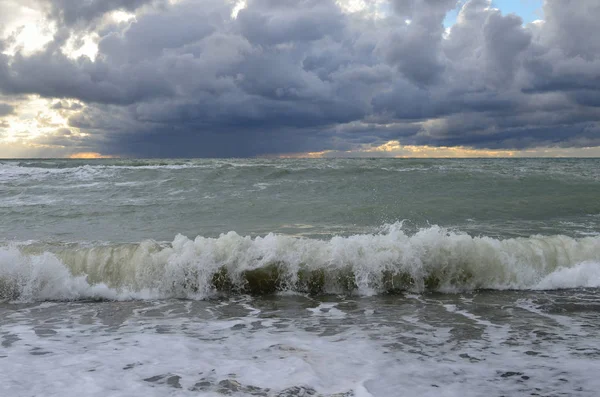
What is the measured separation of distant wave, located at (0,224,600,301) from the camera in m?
7.06

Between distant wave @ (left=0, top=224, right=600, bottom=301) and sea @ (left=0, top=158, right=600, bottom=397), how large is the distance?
2cm

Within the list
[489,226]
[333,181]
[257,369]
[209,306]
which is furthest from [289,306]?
[333,181]

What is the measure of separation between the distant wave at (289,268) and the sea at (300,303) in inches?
1.0

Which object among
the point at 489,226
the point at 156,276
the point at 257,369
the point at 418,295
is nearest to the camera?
the point at 257,369

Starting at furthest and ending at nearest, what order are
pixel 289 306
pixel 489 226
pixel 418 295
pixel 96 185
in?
pixel 96 185
pixel 489 226
pixel 418 295
pixel 289 306

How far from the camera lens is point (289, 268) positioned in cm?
733

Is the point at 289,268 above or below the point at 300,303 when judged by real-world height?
above

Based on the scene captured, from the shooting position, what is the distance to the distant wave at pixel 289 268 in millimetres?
7062

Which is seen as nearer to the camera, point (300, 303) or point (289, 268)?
point (300, 303)

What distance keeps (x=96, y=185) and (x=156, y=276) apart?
15.9 meters

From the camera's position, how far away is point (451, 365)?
13.2ft

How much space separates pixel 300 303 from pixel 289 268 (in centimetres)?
97

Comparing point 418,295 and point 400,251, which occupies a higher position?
point 400,251

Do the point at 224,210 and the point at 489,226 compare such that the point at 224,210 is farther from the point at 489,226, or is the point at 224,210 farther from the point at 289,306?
the point at 289,306
